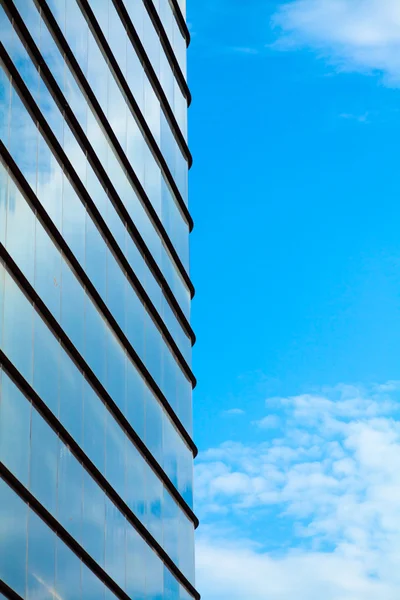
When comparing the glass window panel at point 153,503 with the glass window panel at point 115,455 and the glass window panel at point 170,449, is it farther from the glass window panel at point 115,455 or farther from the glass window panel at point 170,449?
the glass window panel at point 115,455

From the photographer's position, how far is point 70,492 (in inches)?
1065

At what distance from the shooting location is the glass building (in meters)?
25.0

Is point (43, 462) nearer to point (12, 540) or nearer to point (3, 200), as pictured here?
point (12, 540)

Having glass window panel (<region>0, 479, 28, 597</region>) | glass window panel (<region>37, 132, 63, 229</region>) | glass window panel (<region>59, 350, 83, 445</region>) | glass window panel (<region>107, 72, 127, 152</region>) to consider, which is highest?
glass window panel (<region>107, 72, 127, 152</region>)

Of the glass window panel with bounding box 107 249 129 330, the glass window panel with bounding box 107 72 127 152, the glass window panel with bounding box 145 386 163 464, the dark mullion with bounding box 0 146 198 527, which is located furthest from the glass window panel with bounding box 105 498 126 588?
the glass window panel with bounding box 107 72 127 152

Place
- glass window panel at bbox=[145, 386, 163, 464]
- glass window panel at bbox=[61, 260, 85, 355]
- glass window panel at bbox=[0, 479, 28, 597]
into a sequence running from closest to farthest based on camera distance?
glass window panel at bbox=[0, 479, 28, 597]
glass window panel at bbox=[61, 260, 85, 355]
glass window panel at bbox=[145, 386, 163, 464]

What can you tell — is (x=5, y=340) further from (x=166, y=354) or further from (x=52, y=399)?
(x=166, y=354)

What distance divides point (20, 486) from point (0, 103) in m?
7.86

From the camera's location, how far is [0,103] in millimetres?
25531

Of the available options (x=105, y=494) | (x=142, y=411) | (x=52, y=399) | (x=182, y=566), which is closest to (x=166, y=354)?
(x=142, y=411)

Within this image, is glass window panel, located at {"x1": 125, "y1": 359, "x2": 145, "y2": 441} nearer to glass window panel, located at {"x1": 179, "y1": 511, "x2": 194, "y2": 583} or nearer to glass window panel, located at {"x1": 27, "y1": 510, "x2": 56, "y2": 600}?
glass window panel, located at {"x1": 179, "y1": 511, "x2": 194, "y2": 583}

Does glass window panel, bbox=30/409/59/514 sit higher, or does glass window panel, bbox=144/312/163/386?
glass window panel, bbox=144/312/163/386

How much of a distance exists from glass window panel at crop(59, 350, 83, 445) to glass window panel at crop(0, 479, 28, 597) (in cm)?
353

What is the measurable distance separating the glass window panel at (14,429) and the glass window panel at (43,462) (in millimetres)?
327
